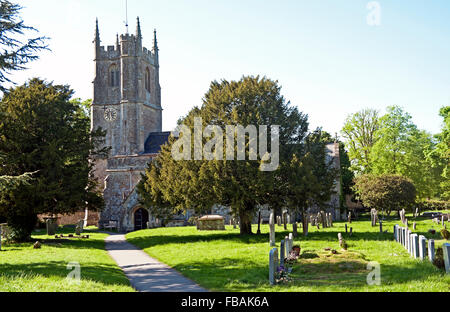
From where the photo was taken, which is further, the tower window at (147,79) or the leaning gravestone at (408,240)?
the tower window at (147,79)

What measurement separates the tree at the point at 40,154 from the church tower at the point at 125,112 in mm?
22164

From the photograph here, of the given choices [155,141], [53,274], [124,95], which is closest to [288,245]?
[53,274]

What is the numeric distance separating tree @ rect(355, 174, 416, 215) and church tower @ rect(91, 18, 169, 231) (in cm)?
2459

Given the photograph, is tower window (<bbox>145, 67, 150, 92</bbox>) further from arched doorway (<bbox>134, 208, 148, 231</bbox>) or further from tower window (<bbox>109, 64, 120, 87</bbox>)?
arched doorway (<bbox>134, 208, 148, 231</bbox>)

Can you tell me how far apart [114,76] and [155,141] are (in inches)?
403

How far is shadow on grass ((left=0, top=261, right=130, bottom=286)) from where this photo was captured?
11922 millimetres

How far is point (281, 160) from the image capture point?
2291 centimetres

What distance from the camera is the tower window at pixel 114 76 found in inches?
2143

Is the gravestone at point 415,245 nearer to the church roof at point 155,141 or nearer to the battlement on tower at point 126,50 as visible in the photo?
the church roof at point 155,141

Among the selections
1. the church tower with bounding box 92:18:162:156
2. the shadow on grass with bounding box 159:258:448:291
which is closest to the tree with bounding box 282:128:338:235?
the shadow on grass with bounding box 159:258:448:291

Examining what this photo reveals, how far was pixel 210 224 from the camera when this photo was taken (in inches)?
1341

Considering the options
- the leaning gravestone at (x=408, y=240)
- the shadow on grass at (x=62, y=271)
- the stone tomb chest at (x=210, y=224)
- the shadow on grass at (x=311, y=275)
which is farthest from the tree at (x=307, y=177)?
the stone tomb chest at (x=210, y=224)

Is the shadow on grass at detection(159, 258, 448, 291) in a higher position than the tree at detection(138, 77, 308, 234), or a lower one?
lower
